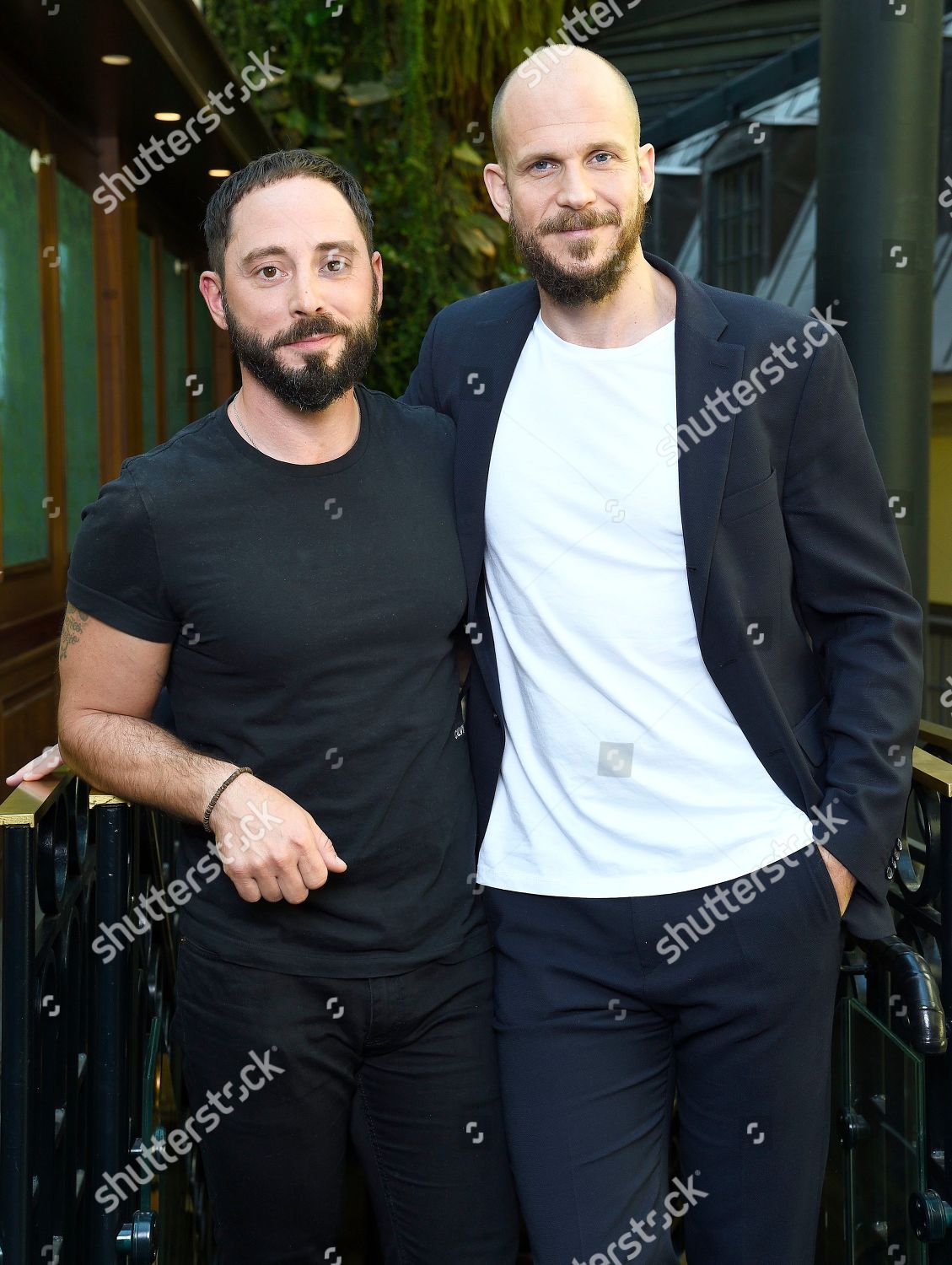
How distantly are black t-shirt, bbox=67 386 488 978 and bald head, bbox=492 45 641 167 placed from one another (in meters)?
0.63

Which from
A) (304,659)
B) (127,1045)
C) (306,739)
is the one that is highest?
(304,659)

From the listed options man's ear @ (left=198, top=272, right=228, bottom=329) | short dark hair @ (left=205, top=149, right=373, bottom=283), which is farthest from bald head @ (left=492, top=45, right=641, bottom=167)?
man's ear @ (left=198, top=272, right=228, bottom=329)

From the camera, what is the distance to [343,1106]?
84.0 inches

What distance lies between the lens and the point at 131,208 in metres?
7.32

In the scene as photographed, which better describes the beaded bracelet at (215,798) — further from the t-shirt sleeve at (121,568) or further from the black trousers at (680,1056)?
the black trousers at (680,1056)

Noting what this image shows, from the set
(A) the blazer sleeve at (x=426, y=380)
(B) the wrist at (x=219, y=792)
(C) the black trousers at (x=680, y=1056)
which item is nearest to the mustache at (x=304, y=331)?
(A) the blazer sleeve at (x=426, y=380)

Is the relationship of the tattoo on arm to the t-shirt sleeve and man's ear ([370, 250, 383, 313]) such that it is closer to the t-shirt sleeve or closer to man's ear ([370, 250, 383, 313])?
the t-shirt sleeve

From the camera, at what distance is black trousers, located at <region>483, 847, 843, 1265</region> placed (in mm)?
2072

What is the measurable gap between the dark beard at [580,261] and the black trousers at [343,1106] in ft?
3.55

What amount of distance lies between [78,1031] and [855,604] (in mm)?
1435

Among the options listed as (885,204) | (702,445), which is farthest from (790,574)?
(885,204)

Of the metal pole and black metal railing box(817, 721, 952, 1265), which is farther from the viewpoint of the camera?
the metal pole

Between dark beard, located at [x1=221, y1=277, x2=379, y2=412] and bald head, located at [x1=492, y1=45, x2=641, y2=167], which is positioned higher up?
bald head, located at [x1=492, y1=45, x2=641, y2=167]

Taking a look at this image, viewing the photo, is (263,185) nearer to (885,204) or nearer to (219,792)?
(219,792)
